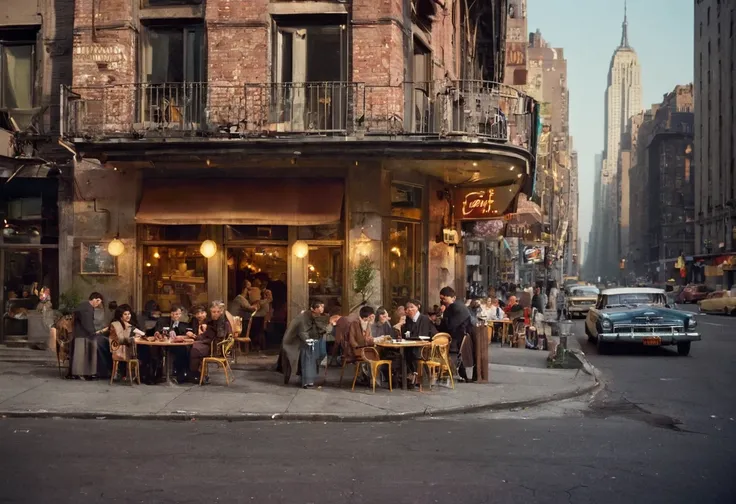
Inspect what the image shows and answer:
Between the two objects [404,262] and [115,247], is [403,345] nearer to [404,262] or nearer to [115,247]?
[404,262]

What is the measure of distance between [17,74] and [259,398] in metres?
10.5

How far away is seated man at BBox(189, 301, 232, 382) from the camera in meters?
13.7

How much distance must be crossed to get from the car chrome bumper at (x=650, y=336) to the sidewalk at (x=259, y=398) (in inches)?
182

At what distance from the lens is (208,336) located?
13977 millimetres

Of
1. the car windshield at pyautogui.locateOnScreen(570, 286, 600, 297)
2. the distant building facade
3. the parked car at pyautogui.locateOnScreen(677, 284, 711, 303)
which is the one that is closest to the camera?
the car windshield at pyautogui.locateOnScreen(570, 286, 600, 297)

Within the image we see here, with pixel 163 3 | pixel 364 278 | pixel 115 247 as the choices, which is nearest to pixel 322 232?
pixel 364 278

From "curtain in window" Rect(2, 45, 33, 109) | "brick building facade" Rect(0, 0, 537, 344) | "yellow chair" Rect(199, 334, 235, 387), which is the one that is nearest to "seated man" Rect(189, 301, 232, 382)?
"yellow chair" Rect(199, 334, 235, 387)

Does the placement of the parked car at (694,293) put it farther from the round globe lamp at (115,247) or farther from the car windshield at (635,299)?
the round globe lamp at (115,247)

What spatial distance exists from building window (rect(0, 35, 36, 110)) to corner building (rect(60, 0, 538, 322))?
1687 millimetres

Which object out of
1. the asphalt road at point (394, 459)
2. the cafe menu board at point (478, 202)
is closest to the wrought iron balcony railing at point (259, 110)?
the cafe menu board at point (478, 202)

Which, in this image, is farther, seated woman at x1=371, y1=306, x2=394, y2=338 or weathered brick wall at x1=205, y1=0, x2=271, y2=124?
weathered brick wall at x1=205, y1=0, x2=271, y2=124

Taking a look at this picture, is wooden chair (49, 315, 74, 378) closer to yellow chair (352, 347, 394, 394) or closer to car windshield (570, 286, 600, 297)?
yellow chair (352, 347, 394, 394)

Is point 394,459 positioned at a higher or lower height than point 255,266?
lower

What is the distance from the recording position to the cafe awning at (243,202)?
16.5 m
